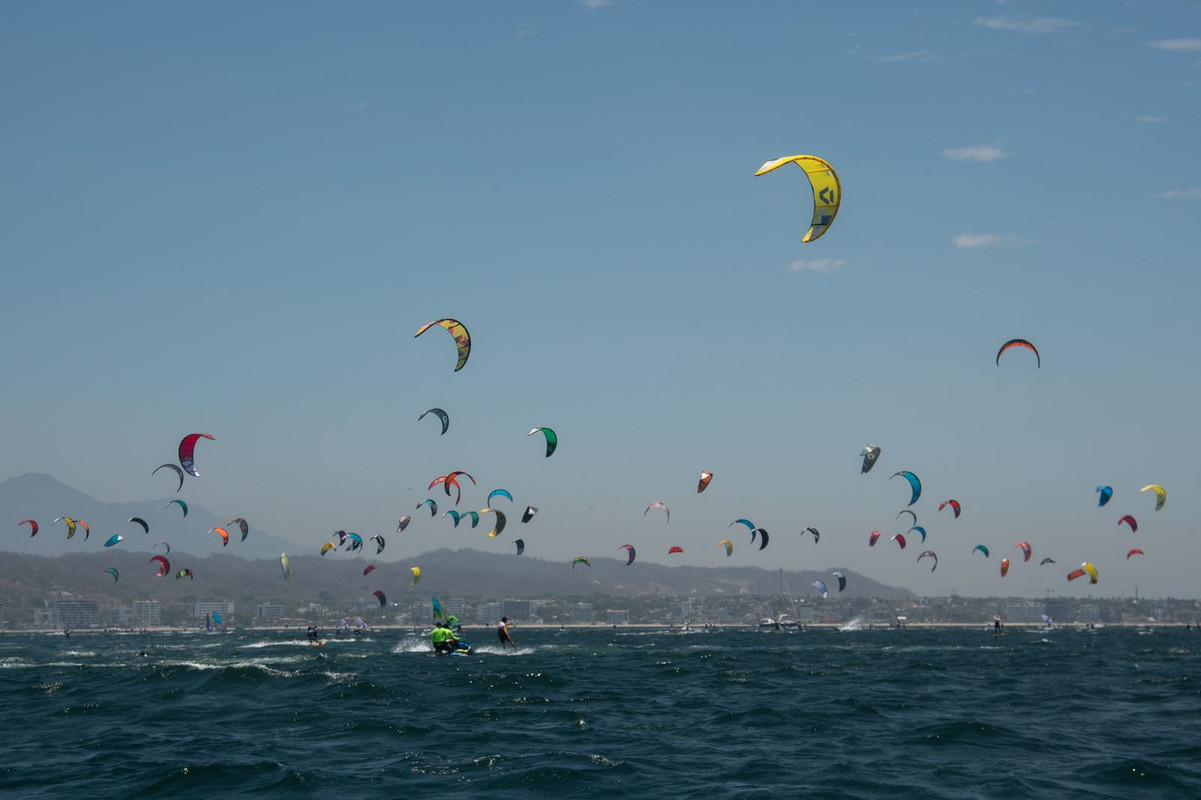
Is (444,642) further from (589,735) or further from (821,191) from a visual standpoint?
(821,191)

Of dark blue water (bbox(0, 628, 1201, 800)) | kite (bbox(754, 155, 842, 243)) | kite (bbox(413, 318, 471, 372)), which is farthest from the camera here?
kite (bbox(413, 318, 471, 372))

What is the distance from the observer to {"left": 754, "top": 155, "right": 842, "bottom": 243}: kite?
70.7 feet

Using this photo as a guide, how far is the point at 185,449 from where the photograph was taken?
35656 millimetres

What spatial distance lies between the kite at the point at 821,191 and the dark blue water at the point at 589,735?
1031cm

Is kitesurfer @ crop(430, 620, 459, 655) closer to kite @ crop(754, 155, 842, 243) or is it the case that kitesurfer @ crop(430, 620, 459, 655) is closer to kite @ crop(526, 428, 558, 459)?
kite @ crop(526, 428, 558, 459)

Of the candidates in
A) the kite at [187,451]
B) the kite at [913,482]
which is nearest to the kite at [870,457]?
the kite at [913,482]

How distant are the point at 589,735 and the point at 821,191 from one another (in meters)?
12.1

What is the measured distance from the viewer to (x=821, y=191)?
71.7 ft

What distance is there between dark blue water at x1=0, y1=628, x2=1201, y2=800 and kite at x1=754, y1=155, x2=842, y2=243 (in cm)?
1031

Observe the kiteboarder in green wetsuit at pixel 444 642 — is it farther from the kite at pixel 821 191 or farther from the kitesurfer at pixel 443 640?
the kite at pixel 821 191

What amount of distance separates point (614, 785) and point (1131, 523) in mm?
47992

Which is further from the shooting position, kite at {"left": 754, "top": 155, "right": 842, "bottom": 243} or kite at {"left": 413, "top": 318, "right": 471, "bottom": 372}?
kite at {"left": 413, "top": 318, "right": 471, "bottom": 372}

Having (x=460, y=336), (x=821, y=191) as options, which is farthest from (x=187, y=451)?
(x=821, y=191)

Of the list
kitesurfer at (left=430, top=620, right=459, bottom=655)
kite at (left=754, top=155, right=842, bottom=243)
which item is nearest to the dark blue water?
kitesurfer at (left=430, top=620, right=459, bottom=655)
